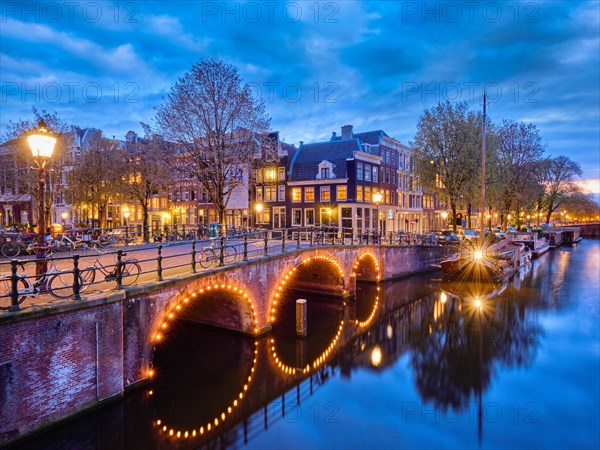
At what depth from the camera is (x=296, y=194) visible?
38.9 meters

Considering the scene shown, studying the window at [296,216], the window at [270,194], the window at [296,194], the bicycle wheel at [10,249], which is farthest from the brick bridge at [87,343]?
the window at [270,194]

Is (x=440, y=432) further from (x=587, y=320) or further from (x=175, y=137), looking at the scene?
(x=175, y=137)

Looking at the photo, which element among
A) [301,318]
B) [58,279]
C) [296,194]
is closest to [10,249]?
[58,279]

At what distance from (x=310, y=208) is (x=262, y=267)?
905 inches

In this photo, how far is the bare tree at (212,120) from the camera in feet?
72.9

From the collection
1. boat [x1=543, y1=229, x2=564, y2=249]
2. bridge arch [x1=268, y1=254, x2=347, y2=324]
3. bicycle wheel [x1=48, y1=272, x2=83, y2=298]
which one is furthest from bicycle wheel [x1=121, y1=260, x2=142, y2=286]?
boat [x1=543, y1=229, x2=564, y2=249]

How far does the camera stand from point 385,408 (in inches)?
442

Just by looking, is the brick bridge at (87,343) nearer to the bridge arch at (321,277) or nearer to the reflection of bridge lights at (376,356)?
Answer: the reflection of bridge lights at (376,356)

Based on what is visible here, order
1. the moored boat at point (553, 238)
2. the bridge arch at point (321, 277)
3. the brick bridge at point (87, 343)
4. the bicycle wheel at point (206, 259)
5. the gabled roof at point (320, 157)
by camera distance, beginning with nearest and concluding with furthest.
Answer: the brick bridge at point (87, 343), the bicycle wheel at point (206, 259), the bridge arch at point (321, 277), the gabled roof at point (320, 157), the moored boat at point (553, 238)

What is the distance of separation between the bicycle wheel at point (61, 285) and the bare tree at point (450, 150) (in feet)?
105

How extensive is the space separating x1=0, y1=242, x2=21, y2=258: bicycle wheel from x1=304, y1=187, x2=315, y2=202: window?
25.7 meters

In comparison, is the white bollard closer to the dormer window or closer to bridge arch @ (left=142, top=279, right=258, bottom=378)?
bridge arch @ (left=142, top=279, right=258, bottom=378)

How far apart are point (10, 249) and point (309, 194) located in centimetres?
2627

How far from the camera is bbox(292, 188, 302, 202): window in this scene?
127 feet
